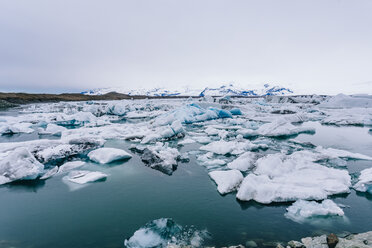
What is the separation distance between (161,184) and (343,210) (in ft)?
8.75

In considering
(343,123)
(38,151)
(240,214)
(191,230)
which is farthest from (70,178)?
(343,123)

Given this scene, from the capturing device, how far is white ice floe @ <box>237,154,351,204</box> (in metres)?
3.09

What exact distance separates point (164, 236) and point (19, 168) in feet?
10.7

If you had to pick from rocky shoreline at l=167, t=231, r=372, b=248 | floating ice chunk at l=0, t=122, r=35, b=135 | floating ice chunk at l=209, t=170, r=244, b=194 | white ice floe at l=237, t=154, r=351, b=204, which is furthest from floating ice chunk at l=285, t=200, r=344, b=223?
floating ice chunk at l=0, t=122, r=35, b=135

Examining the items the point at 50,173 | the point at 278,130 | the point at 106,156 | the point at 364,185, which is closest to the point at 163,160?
the point at 106,156

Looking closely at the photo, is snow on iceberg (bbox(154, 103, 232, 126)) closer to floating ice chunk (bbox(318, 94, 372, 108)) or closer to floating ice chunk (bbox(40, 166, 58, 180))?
floating ice chunk (bbox(40, 166, 58, 180))

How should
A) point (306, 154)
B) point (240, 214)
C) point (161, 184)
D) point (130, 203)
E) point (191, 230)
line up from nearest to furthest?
point (191, 230) < point (240, 214) < point (130, 203) < point (161, 184) < point (306, 154)

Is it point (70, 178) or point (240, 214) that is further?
point (70, 178)

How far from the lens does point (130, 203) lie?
3.04 m

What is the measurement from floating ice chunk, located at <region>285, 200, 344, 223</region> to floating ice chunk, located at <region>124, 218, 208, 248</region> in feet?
3.94

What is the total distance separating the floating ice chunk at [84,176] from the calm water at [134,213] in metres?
0.15

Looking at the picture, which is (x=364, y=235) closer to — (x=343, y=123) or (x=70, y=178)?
(x=70, y=178)

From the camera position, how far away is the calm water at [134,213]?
7.62 feet

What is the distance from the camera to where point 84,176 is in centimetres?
391
